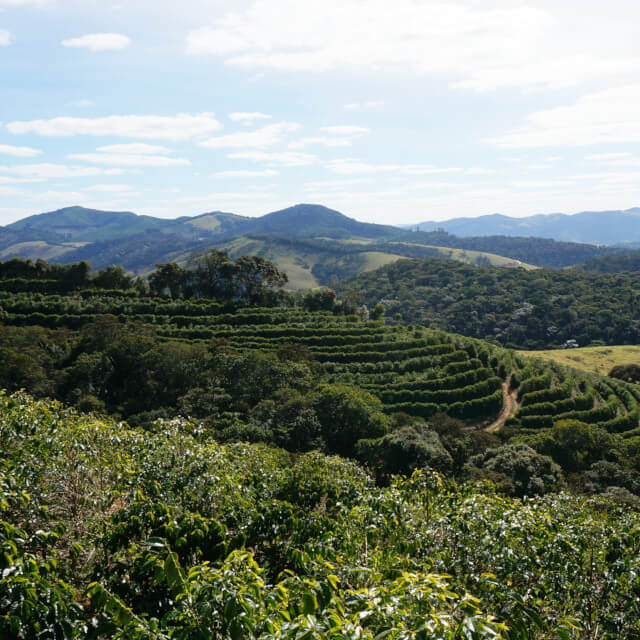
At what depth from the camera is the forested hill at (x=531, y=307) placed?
454ft

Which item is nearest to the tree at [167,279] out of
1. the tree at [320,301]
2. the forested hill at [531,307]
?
the tree at [320,301]

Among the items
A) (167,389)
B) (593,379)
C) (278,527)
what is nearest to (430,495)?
(278,527)

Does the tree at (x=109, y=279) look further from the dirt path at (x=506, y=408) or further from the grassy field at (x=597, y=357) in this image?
the grassy field at (x=597, y=357)

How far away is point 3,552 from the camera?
6.71 metres

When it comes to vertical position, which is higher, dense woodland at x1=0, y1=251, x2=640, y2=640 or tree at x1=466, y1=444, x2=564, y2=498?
dense woodland at x1=0, y1=251, x2=640, y2=640

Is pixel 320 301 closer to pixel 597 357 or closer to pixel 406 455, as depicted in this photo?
pixel 406 455

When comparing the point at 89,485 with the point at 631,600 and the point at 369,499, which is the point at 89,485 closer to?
the point at 369,499

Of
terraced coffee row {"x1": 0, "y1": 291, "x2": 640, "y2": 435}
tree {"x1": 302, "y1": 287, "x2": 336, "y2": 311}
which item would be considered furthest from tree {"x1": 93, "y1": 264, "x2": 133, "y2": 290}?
tree {"x1": 302, "y1": 287, "x2": 336, "y2": 311}

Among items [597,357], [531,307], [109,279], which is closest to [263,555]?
[109,279]

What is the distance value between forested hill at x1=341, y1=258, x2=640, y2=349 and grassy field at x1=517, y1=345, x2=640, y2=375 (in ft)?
82.8

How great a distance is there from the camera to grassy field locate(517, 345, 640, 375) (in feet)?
314

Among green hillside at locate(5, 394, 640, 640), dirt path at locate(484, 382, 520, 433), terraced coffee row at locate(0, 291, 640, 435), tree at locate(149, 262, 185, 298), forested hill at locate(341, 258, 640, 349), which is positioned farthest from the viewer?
forested hill at locate(341, 258, 640, 349)

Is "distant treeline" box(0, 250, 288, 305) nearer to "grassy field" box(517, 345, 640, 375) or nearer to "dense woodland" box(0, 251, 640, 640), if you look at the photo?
"dense woodland" box(0, 251, 640, 640)

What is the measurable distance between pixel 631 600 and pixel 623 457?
4370cm
